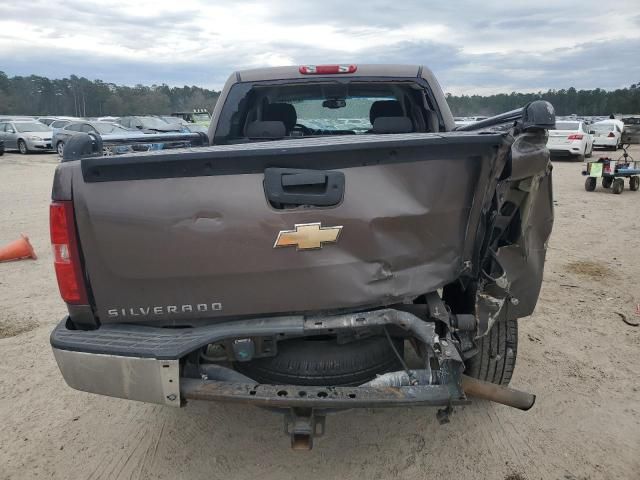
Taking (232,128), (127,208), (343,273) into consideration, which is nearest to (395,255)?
(343,273)

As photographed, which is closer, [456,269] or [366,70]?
[456,269]

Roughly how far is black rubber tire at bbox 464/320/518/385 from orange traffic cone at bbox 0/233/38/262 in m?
5.91

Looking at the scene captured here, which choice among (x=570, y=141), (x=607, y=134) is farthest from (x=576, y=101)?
(x=570, y=141)

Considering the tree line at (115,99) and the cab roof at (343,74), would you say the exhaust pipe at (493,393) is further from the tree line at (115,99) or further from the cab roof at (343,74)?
the tree line at (115,99)

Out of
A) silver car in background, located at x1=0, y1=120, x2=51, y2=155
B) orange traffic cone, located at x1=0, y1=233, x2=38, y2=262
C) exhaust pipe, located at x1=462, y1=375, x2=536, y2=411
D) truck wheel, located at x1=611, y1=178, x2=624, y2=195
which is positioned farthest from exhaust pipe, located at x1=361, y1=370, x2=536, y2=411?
silver car in background, located at x1=0, y1=120, x2=51, y2=155

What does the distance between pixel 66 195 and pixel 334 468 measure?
75.9 inches

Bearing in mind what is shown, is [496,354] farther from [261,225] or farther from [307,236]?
[261,225]

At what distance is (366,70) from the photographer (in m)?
4.04

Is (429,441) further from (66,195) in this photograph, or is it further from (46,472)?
(66,195)

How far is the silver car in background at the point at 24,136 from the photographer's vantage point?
2373cm

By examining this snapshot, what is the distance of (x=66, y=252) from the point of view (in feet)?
7.23

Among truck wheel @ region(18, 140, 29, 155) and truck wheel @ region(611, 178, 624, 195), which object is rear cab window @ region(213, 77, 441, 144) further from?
truck wheel @ region(18, 140, 29, 155)

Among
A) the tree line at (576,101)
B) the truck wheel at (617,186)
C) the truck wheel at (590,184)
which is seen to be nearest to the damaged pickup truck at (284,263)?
the truck wheel at (617,186)

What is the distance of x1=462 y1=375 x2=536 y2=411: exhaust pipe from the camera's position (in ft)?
8.13
